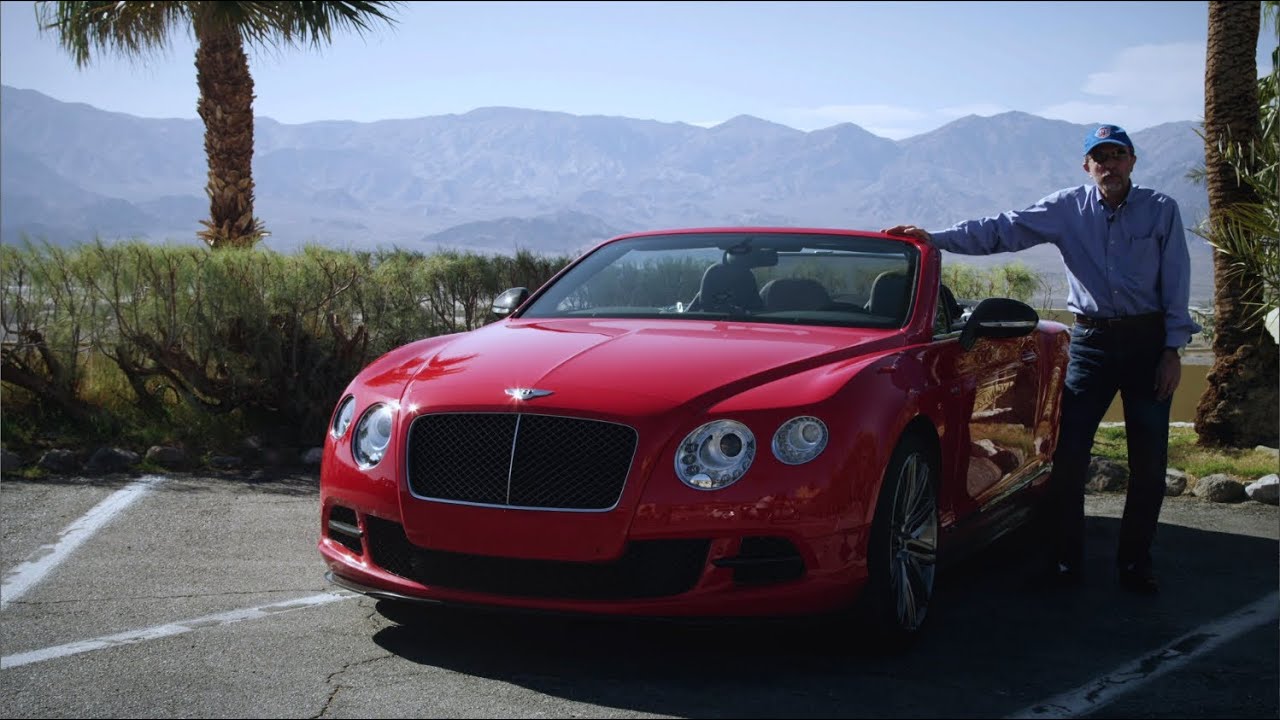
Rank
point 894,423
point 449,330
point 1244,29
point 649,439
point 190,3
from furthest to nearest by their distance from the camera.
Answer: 1. point 190,3
2. point 449,330
3. point 1244,29
4. point 894,423
5. point 649,439

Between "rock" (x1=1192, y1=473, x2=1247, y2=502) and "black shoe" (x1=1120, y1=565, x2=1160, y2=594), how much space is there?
3.04 meters

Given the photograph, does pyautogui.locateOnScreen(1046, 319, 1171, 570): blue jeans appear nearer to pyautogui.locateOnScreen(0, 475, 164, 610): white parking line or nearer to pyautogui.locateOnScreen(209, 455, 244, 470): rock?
pyautogui.locateOnScreen(0, 475, 164, 610): white parking line

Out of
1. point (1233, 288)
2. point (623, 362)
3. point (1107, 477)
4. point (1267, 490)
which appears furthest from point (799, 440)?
point (1233, 288)

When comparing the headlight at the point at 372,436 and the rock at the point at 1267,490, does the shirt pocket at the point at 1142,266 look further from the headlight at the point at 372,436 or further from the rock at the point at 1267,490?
the rock at the point at 1267,490

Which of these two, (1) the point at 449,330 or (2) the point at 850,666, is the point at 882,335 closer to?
(2) the point at 850,666

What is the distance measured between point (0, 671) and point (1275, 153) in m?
8.91

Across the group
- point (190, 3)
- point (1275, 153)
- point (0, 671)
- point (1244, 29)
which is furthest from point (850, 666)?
point (190, 3)

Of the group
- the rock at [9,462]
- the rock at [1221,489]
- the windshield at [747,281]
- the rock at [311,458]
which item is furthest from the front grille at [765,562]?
the rock at [9,462]

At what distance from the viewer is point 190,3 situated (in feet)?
51.8

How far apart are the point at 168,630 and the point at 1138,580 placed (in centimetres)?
406

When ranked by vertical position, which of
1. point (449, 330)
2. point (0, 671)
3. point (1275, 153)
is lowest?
Result: point (0, 671)

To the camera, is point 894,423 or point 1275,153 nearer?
point 894,423

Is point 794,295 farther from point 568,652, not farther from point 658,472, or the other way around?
point 568,652

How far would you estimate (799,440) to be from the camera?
14.5 ft
